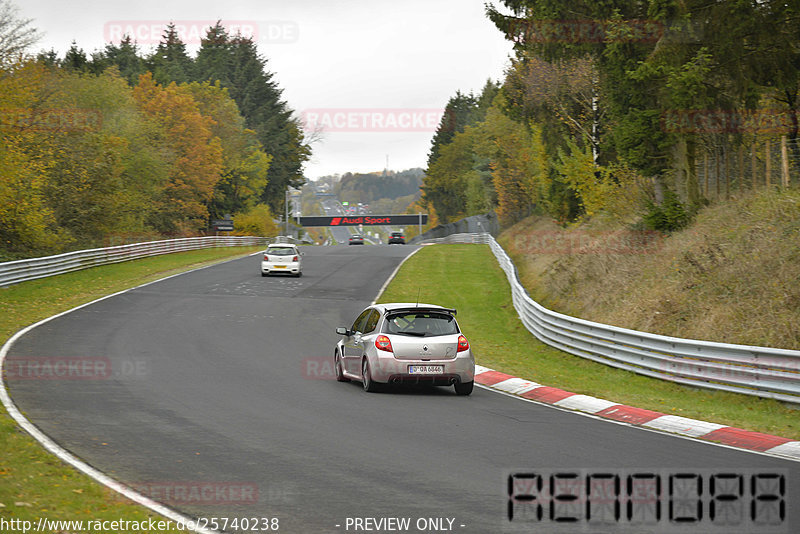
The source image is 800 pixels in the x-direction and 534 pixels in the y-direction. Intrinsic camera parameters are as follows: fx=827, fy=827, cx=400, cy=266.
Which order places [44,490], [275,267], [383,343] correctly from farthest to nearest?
[275,267] < [383,343] < [44,490]

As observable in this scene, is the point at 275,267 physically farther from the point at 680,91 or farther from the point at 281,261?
the point at 680,91

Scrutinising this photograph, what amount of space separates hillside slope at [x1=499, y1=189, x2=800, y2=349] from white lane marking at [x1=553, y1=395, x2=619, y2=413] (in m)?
3.85

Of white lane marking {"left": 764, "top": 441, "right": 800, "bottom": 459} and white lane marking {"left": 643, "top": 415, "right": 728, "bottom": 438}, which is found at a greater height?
white lane marking {"left": 764, "top": 441, "right": 800, "bottom": 459}

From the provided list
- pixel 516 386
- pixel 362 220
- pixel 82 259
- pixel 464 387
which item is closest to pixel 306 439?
pixel 464 387

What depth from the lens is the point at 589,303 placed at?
24.1 meters

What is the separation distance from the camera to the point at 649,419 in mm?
11992

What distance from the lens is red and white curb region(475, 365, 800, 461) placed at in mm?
10289

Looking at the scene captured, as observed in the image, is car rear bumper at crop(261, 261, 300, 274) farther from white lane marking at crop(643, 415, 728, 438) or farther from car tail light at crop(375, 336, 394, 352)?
white lane marking at crop(643, 415, 728, 438)

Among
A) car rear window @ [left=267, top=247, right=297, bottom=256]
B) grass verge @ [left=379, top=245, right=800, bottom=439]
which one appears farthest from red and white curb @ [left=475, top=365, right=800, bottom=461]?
car rear window @ [left=267, top=247, right=297, bottom=256]

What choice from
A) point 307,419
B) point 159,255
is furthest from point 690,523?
point 159,255

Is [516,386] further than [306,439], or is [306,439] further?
[516,386]

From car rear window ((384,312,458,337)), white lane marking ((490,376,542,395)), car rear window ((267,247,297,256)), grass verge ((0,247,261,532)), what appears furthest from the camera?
car rear window ((267,247,297,256))

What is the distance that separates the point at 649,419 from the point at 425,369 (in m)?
3.71

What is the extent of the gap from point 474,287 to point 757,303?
70.3 feet
